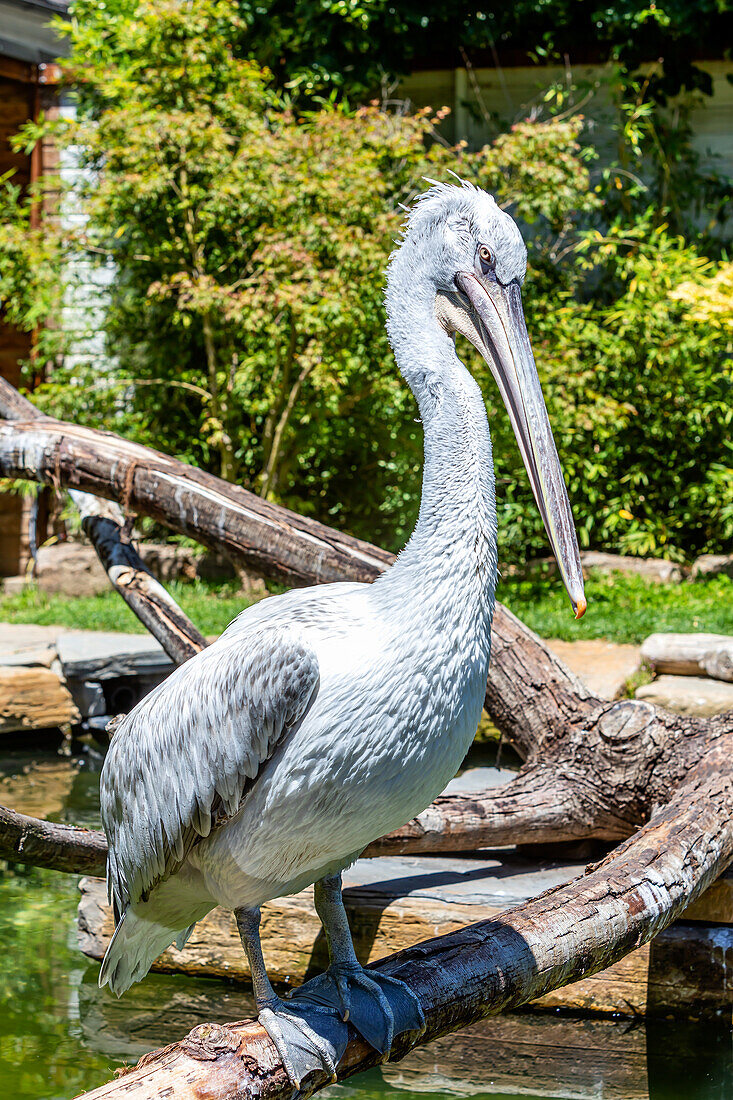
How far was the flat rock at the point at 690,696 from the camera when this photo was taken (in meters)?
4.69

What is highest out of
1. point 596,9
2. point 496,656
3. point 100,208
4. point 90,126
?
point 596,9

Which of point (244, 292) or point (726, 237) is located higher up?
point (726, 237)

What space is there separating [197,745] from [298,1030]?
0.53m

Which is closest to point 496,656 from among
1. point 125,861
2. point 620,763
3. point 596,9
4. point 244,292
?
point 620,763

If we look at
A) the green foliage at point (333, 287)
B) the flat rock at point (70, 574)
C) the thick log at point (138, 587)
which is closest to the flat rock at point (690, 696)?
the thick log at point (138, 587)

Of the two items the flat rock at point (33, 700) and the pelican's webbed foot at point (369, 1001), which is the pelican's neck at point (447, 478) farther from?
the flat rock at point (33, 700)

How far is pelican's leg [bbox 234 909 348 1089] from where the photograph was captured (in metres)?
1.80

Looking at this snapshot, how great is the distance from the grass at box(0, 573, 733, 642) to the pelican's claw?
4.30 m

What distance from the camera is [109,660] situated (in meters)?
5.81

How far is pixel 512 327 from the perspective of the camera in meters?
2.08

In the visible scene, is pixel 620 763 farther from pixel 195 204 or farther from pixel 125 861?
pixel 195 204

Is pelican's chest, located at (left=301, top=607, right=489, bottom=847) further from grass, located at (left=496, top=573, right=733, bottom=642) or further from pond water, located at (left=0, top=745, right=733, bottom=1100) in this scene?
grass, located at (left=496, top=573, right=733, bottom=642)

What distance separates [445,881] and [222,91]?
6.49 meters

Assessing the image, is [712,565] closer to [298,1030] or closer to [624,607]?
[624,607]
